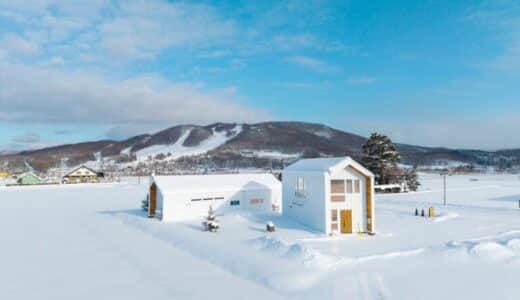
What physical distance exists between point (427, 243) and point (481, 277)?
353 centimetres

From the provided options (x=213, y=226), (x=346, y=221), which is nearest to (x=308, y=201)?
(x=346, y=221)

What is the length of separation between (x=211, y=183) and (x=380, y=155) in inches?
740

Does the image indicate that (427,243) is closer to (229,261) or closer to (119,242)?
(229,261)

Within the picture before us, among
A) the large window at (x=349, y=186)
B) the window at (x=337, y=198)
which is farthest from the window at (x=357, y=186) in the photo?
the window at (x=337, y=198)

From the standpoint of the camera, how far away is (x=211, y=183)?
2047 cm

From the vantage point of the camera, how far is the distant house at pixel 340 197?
14368mm

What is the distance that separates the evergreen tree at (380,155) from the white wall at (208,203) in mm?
14741

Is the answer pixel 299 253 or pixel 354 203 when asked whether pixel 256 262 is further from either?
pixel 354 203

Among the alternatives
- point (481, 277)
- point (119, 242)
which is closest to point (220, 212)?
point (119, 242)

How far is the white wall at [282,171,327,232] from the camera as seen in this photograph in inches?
571

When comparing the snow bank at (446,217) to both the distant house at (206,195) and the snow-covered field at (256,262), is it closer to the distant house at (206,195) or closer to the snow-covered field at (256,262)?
the snow-covered field at (256,262)

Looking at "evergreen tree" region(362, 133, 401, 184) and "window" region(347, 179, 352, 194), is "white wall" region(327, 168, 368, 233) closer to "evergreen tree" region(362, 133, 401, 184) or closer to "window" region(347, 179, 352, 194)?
"window" region(347, 179, 352, 194)

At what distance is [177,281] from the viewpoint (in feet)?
28.8

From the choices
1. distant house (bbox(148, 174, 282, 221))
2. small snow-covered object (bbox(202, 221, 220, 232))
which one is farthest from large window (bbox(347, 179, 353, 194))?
distant house (bbox(148, 174, 282, 221))
